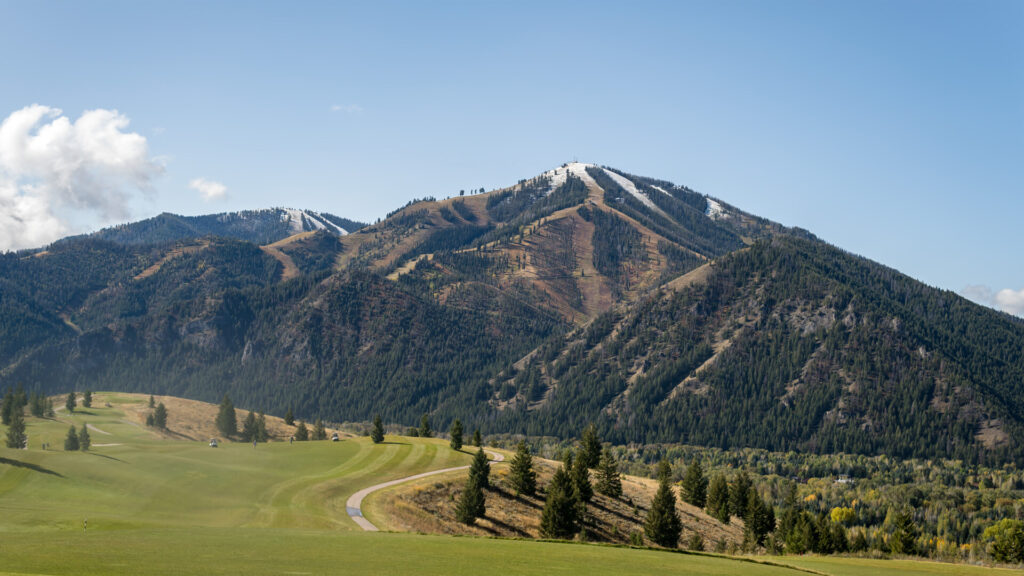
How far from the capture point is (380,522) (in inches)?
3674

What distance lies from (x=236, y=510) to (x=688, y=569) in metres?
60.8

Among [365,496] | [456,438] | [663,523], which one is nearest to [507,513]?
[365,496]

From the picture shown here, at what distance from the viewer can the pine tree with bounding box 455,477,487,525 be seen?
105250 mm

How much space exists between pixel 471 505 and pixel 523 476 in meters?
22.9

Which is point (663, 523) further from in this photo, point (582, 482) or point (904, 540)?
point (904, 540)

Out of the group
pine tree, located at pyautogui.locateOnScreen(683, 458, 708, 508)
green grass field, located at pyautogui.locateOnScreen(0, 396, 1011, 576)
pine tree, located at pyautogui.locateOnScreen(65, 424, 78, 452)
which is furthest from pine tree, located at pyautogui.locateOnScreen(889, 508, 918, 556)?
pine tree, located at pyautogui.locateOnScreen(65, 424, 78, 452)

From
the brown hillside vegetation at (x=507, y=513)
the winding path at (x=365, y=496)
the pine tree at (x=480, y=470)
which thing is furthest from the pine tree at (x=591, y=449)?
the pine tree at (x=480, y=470)

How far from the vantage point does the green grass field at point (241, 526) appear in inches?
1884

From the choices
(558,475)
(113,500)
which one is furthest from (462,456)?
(113,500)

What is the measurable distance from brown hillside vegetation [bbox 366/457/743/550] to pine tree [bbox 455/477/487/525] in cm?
113

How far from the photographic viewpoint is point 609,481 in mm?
140000

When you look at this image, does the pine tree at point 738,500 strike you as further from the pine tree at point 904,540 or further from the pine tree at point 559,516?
the pine tree at point 559,516

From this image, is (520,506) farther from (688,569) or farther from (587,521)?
(688,569)

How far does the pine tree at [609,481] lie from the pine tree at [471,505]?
36.4 m
